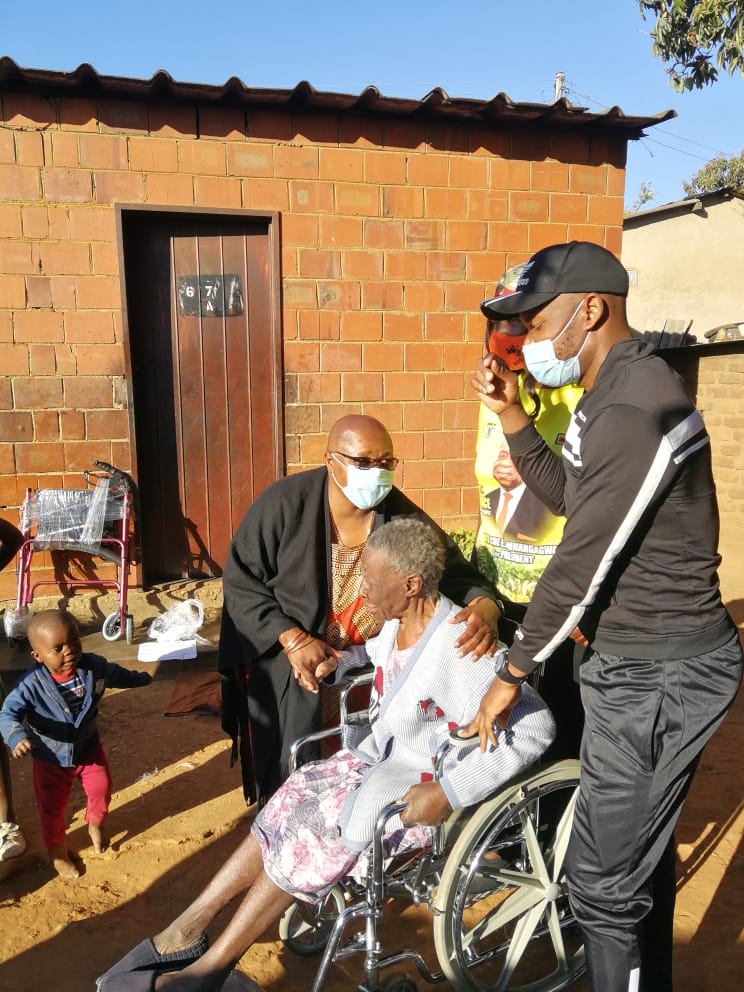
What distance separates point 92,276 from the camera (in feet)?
17.3

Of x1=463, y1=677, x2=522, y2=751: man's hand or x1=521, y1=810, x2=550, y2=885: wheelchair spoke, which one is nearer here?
x1=463, y1=677, x2=522, y2=751: man's hand

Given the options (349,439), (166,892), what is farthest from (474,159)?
(166,892)

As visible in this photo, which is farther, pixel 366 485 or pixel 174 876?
pixel 174 876

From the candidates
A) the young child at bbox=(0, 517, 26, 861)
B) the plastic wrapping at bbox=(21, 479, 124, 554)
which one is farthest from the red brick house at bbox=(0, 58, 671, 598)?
the young child at bbox=(0, 517, 26, 861)

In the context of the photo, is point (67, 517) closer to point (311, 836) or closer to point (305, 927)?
point (305, 927)

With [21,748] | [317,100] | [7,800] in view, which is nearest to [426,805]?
[21,748]

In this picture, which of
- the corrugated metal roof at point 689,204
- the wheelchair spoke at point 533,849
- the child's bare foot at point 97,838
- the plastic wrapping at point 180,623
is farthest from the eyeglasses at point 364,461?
the corrugated metal roof at point 689,204

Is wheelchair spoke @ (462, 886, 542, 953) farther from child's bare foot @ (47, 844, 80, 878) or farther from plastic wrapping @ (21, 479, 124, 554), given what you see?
plastic wrapping @ (21, 479, 124, 554)

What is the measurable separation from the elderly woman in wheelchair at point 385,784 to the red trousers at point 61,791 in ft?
3.20

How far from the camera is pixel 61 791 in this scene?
303cm

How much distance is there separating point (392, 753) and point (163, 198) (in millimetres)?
4396

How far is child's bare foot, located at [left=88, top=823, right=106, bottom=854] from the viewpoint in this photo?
313cm

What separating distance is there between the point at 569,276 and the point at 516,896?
1834 millimetres

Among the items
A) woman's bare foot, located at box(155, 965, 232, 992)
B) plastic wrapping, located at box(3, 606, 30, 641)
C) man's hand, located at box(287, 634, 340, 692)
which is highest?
man's hand, located at box(287, 634, 340, 692)
